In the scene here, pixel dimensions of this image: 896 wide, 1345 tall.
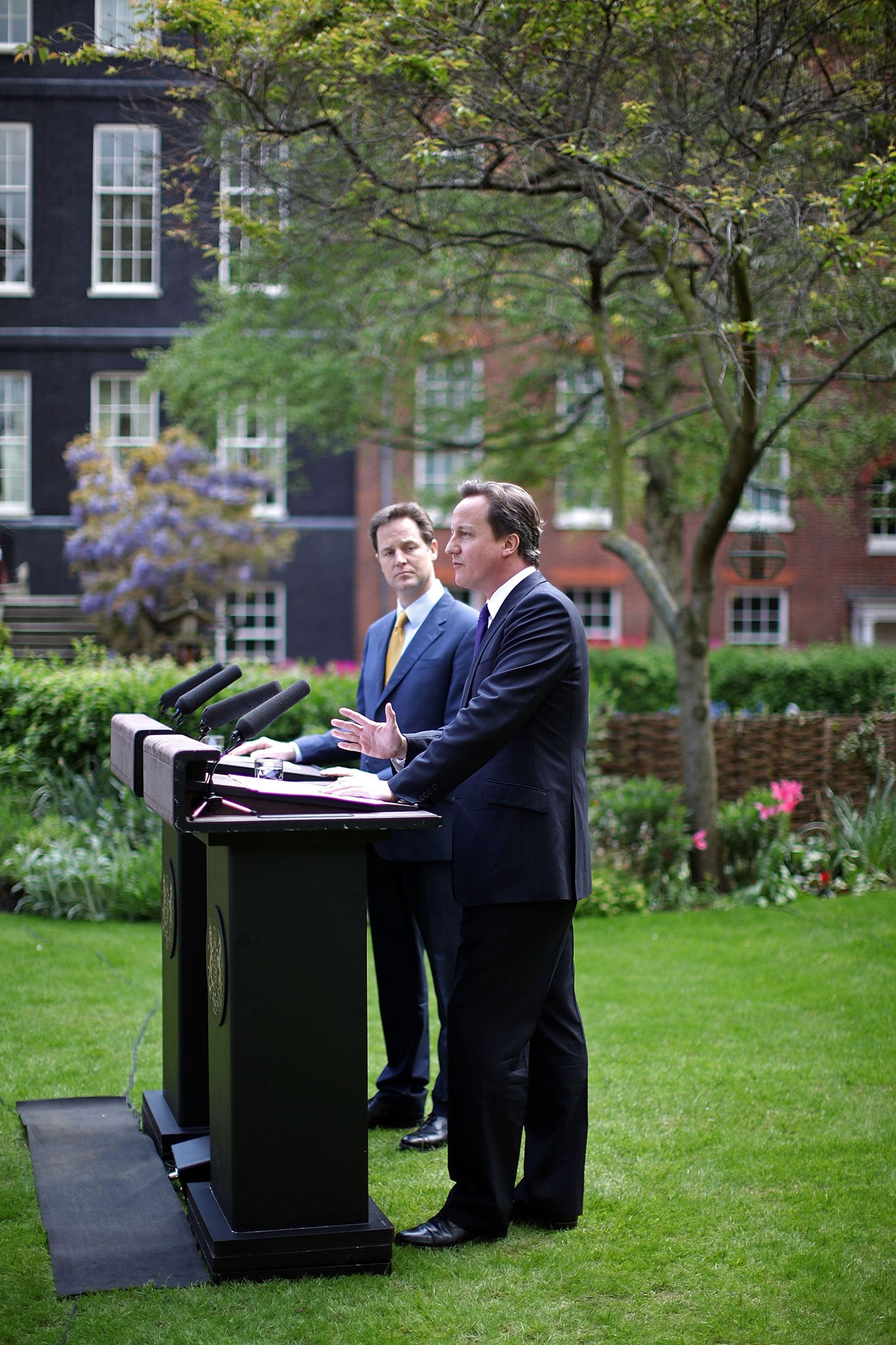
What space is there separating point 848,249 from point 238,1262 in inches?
202

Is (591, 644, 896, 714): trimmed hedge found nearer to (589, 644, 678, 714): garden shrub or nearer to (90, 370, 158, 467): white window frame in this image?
(589, 644, 678, 714): garden shrub

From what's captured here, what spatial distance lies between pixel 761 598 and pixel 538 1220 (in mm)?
23740

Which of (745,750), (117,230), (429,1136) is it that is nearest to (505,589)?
(429,1136)

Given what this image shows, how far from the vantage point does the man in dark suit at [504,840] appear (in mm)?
3531

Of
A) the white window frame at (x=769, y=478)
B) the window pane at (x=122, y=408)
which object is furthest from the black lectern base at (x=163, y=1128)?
the window pane at (x=122, y=408)

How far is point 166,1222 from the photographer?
3758 mm

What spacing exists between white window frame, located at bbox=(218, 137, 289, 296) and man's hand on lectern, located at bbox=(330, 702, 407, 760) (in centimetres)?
469

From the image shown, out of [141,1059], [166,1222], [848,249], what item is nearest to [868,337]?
[848,249]

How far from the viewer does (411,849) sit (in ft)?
14.7

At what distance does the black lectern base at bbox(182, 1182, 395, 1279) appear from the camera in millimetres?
3314

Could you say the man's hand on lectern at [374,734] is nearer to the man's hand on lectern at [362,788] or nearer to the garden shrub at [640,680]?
the man's hand on lectern at [362,788]

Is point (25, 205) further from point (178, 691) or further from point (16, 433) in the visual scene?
point (178, 691)

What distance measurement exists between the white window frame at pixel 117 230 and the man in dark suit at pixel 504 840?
1447 cm

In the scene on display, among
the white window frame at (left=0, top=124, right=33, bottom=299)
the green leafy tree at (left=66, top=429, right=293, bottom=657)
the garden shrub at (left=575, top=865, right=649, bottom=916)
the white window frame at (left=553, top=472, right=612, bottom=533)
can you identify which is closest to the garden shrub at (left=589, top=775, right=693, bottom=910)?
the garden shrub at (left=575, top=865, right=649, bottom=916)
